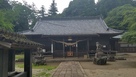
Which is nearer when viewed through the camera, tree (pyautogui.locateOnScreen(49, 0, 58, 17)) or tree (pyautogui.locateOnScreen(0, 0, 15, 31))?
tree (pyautogui.locateOnScreen(0, 0, 15, 31))

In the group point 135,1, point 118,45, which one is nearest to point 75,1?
point 135,1

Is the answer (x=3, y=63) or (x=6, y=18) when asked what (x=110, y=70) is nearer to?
(x=3, y=63)

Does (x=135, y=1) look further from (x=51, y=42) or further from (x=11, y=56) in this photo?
(x=11, y=56)

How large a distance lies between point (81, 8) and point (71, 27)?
32.5 meters

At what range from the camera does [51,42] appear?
2344 centimetres

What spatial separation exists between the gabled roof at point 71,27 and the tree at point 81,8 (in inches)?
1014

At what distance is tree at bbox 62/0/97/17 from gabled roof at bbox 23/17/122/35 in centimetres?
2575

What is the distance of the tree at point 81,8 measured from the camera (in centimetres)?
5509

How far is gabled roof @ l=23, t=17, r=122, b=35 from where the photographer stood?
80.1 feet

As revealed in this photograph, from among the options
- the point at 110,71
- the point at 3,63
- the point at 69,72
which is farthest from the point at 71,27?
the point at 3,63

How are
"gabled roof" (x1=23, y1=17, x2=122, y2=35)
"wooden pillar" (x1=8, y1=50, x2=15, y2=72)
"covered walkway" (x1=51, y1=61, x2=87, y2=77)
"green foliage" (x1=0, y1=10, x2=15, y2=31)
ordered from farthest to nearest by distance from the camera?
"gabled roof" (x1=23, y1=17, x2=122, y2=35) → "green foliage" (x1=0, y1=10, x2=15, y2=31) → "covered walkway" (x1=51, y1=61, x2=87, y2=77) → "wooden pillar" (x1=8, y1=50, x2=15, y2=72)

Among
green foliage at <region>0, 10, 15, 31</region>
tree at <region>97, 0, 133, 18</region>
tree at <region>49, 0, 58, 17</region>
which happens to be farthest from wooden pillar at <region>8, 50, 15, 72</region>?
tree at <region>49, 0, 58, 17</region>

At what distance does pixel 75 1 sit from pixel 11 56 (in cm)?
5803

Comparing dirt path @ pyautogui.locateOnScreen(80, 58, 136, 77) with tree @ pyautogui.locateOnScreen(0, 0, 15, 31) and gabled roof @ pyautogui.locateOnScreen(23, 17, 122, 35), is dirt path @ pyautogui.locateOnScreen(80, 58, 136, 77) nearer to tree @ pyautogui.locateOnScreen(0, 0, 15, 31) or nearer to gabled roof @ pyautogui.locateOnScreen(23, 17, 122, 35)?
tree @ pyautogui.locateOnScreen(0, 0, 15, 31)
